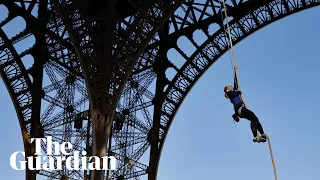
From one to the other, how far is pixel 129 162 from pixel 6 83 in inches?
260

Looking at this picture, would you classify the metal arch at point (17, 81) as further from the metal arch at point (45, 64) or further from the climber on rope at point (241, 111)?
the climber on rope at point (241, 111)

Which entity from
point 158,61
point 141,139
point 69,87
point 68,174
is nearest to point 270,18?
point 158,61

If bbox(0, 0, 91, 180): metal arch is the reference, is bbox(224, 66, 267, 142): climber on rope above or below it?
below

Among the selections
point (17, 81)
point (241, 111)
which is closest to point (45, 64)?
point (17, 81)

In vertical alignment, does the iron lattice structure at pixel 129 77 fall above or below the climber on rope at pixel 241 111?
above

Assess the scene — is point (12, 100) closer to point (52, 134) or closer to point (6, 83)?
point (6, 83)

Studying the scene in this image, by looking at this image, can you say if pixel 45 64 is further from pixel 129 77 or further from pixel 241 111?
pixel 241 111

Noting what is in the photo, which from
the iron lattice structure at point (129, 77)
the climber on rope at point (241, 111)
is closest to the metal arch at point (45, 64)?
the iron lattice structure at point (129, 77)

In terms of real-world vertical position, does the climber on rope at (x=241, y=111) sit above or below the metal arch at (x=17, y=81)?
below

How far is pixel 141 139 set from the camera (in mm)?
26188

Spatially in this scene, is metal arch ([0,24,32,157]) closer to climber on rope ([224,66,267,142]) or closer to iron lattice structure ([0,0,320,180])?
iron lattice structure ([0,0,320,180])

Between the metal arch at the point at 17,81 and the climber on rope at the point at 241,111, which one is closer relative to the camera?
the climber on rope at the point at 241,111

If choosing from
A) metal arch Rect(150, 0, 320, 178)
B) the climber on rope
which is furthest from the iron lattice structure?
the climber on rope

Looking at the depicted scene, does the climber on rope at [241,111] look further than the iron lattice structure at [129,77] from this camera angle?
No
